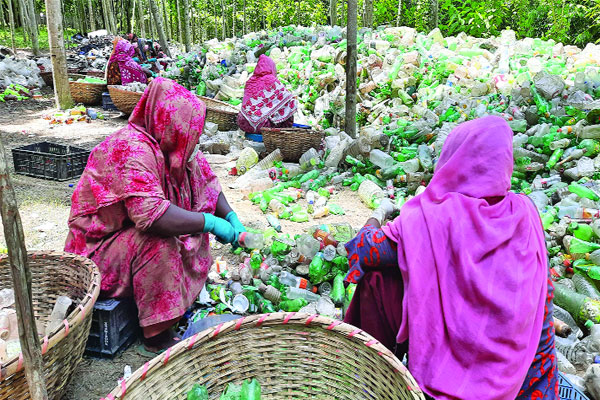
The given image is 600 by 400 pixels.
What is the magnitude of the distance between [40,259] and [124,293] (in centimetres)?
45

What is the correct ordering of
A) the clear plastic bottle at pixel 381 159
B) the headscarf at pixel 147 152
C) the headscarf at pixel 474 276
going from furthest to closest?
the clear plastic bottle at pixel 381 159 → the headscarf at pixel 147 152 → the headscarf at pixel 474 276

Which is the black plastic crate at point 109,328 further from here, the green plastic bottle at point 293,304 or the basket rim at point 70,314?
the green plastic bottle at point 293,304

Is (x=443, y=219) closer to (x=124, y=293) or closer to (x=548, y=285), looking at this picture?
(x=548, y=285)

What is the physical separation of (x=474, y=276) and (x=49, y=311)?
2.08 meters

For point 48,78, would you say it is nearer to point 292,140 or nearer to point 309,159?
point 292,140

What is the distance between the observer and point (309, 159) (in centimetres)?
567

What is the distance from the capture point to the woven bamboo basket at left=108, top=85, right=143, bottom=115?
311 inches

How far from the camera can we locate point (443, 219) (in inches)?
63.4

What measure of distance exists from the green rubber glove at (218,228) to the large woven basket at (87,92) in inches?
311

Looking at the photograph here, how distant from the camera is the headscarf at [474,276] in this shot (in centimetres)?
151

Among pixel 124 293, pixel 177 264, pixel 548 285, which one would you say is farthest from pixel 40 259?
pixel 548 285

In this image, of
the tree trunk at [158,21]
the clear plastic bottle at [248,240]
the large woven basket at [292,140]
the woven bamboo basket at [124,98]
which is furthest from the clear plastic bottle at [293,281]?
the tree trunk at [158,21]

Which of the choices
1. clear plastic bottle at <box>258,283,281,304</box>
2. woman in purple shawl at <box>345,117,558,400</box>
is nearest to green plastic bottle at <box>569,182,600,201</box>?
woman in purple shawl at <box>345,117,558,400</box>

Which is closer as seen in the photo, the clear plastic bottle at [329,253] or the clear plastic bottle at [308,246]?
the clear plastic bottle at [329,253]
